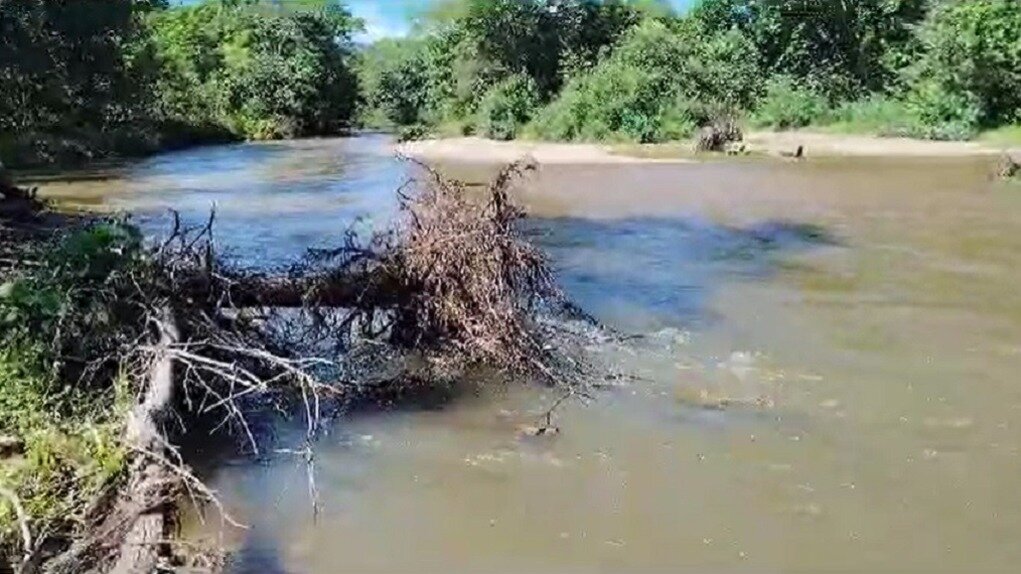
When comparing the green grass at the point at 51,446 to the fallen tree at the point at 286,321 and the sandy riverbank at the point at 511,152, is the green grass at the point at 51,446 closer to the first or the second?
the fallen tree at the point at 286,321

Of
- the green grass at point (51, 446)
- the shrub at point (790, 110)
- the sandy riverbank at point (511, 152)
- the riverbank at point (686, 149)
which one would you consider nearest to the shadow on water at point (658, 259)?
the green grass at point (51, 446)

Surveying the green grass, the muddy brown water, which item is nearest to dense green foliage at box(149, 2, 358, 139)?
the muddy brown water

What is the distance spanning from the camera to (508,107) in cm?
3928

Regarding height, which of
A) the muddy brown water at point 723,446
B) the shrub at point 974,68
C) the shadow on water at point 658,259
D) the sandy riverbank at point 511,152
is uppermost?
the shrub at point 974,68

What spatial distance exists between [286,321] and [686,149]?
23.1 meters

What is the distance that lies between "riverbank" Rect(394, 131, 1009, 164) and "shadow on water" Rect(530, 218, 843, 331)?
33.3ft

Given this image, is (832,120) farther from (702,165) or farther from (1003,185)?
(1003,185)

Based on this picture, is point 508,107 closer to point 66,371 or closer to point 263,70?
point 263,70

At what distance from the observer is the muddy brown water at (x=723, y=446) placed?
17.9ft

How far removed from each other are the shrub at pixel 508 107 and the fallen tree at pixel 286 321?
29510mm

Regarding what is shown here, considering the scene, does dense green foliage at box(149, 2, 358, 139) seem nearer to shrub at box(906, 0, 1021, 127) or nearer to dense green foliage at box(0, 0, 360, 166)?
dense green foliage at box(0, 0, 360, 166)

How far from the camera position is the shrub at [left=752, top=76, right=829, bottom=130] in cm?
3447

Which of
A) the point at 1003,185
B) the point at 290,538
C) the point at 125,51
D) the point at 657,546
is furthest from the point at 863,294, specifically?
the point at 125,51

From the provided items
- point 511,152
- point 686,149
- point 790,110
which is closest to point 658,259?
point 686,149
